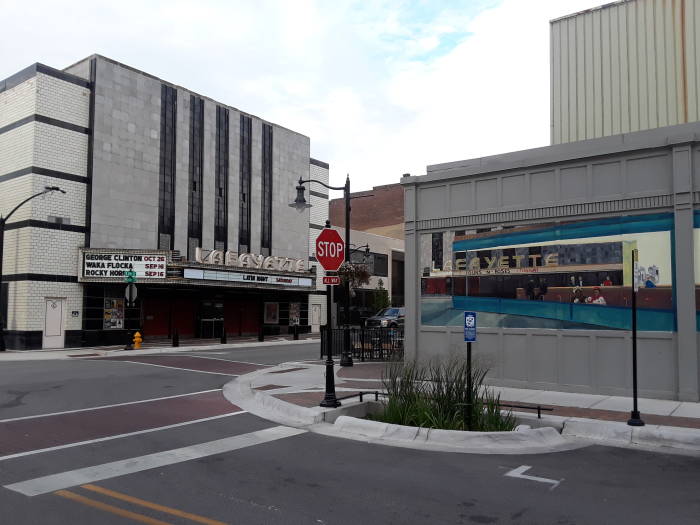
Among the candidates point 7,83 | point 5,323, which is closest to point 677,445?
point 5,323

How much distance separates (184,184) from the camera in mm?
34688

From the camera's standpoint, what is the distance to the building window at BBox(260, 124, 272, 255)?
132 ft

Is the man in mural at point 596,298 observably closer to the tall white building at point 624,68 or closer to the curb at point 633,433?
the curb at point 633,433

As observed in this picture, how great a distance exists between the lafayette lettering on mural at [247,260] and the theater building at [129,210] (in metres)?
0.10

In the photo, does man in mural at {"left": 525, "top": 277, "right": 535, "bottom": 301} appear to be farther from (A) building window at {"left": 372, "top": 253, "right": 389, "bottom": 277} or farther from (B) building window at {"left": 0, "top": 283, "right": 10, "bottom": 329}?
(A) building window at {"left": 372, "top": 253, "right": 389, "bottom": 277}

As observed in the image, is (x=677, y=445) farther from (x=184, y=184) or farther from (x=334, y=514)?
Result: (x=184, y=184)

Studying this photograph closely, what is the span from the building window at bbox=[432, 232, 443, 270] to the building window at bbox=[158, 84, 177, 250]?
21779 mm

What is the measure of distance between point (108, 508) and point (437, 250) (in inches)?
433

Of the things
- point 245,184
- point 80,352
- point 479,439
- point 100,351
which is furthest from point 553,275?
point 245,184

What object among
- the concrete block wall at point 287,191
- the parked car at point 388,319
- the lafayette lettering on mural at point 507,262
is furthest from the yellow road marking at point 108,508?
the concrete block wall at point 287,191

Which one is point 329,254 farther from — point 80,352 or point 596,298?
point 80,352

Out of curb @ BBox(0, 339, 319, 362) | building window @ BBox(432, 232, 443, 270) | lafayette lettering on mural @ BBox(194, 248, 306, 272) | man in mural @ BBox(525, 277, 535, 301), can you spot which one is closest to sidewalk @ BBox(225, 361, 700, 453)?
man in mural @ BBox(525, 277, 535, 301)

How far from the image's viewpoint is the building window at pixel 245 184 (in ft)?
126

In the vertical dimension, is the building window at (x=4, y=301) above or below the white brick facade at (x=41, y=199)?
below
